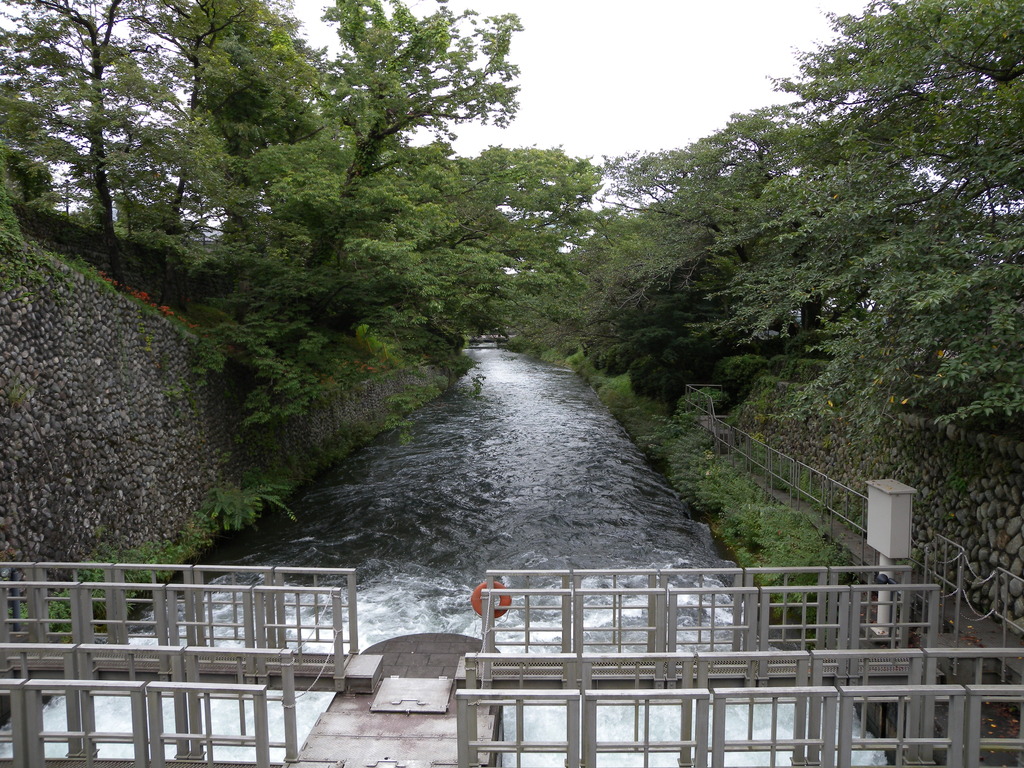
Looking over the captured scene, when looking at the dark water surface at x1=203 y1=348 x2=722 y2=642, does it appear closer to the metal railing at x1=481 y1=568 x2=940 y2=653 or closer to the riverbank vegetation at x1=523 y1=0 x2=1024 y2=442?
the metal railing at x1=481 y1=568 x2=940 y2=653

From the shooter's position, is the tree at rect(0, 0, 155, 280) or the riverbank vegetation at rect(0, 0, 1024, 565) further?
the tree at rect(0, 0, 155, 280)

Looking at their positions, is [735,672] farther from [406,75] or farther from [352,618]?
[406,75]

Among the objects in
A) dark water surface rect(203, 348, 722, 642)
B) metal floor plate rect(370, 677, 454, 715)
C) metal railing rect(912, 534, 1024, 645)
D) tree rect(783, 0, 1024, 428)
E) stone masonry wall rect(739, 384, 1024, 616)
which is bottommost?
dark water surface rect(203, 348, 722, 642)

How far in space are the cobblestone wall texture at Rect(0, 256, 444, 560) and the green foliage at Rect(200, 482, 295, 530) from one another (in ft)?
0.95

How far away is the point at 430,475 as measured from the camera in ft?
62.6

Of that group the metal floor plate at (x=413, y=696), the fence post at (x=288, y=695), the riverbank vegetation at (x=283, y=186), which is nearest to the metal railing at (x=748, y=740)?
the metal floor plate at (x=413, y=696)

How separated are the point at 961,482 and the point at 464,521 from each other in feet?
32.2

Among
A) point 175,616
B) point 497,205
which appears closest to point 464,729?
point 175,616

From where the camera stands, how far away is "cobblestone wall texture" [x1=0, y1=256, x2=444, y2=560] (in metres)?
8.89

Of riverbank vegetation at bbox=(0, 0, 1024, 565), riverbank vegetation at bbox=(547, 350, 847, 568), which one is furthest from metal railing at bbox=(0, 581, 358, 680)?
riverbank vegetation at bbox=(547, 350, 847, 568)

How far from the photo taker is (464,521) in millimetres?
15094

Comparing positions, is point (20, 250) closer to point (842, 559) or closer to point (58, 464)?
point (58, 464)

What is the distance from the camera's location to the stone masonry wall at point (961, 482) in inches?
298

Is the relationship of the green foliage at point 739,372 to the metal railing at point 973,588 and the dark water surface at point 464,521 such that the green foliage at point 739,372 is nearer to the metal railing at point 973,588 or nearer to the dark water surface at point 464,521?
the dark water surface at point 464,521
